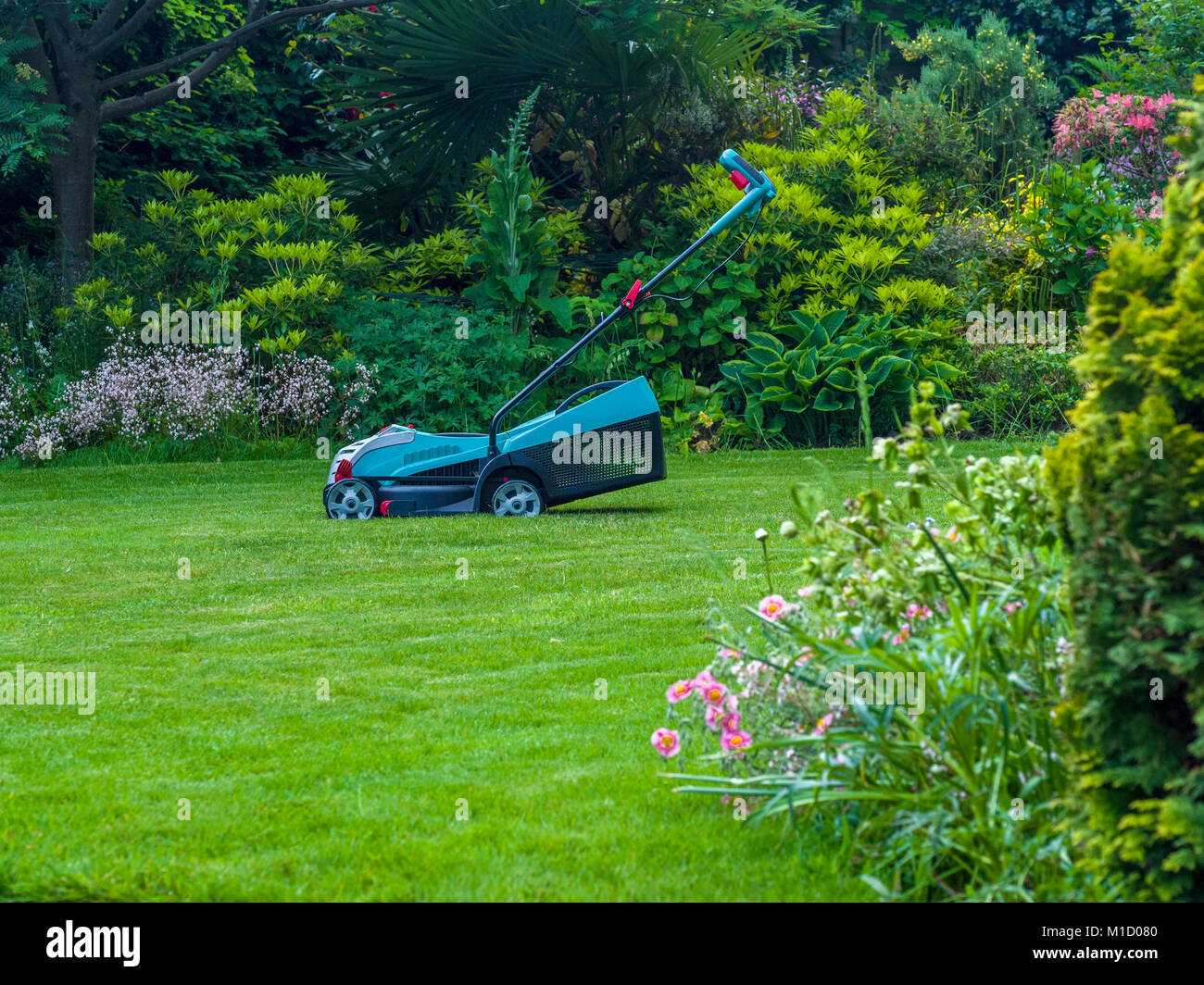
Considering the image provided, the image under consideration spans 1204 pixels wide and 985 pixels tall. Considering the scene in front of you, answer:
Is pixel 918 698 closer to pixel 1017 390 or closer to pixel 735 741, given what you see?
pixel 735 741

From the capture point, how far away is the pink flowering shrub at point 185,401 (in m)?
11.3

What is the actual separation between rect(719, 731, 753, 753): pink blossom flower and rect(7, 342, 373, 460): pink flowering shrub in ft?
28.1

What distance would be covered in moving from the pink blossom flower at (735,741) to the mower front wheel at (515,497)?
16.7ft

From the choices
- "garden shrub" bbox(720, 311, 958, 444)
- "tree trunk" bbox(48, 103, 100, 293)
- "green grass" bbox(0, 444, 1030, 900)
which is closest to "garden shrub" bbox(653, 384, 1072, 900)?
"green grass" bbox(0, 444, 1030, 900)

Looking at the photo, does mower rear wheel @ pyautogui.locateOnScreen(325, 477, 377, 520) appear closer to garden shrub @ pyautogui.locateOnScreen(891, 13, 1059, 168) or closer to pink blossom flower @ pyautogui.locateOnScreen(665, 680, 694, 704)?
pink blossom flower @ pyautogui.locateOnScreen(665, 680, 694, 704)

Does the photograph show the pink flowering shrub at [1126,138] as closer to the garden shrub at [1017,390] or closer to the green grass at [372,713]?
the garden shrub at [1017,390]

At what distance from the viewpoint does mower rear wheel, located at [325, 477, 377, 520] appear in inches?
324

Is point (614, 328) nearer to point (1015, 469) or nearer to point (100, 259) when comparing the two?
point (100, 259)

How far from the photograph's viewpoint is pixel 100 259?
1306 centimetres

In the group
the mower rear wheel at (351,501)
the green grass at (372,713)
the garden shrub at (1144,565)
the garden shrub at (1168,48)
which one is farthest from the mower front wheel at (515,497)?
the garden shrub at (1168,48)

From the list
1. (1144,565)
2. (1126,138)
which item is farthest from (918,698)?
(1126,138)

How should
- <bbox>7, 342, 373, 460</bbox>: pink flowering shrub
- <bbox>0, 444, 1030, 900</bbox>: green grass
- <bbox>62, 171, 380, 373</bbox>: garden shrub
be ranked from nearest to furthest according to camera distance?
1. <bbox>0, 444, 1030, 900</bbox>: green grass
2. <bbox>7, 342, 373, 460</bbox>: pink flowering shrub
3. <bbox>62, 171, 380, 373</bbox>: garden shrub

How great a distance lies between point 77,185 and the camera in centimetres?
1333

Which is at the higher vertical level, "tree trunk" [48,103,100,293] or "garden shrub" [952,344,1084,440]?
"tree trunk" [48,103,100,293]
